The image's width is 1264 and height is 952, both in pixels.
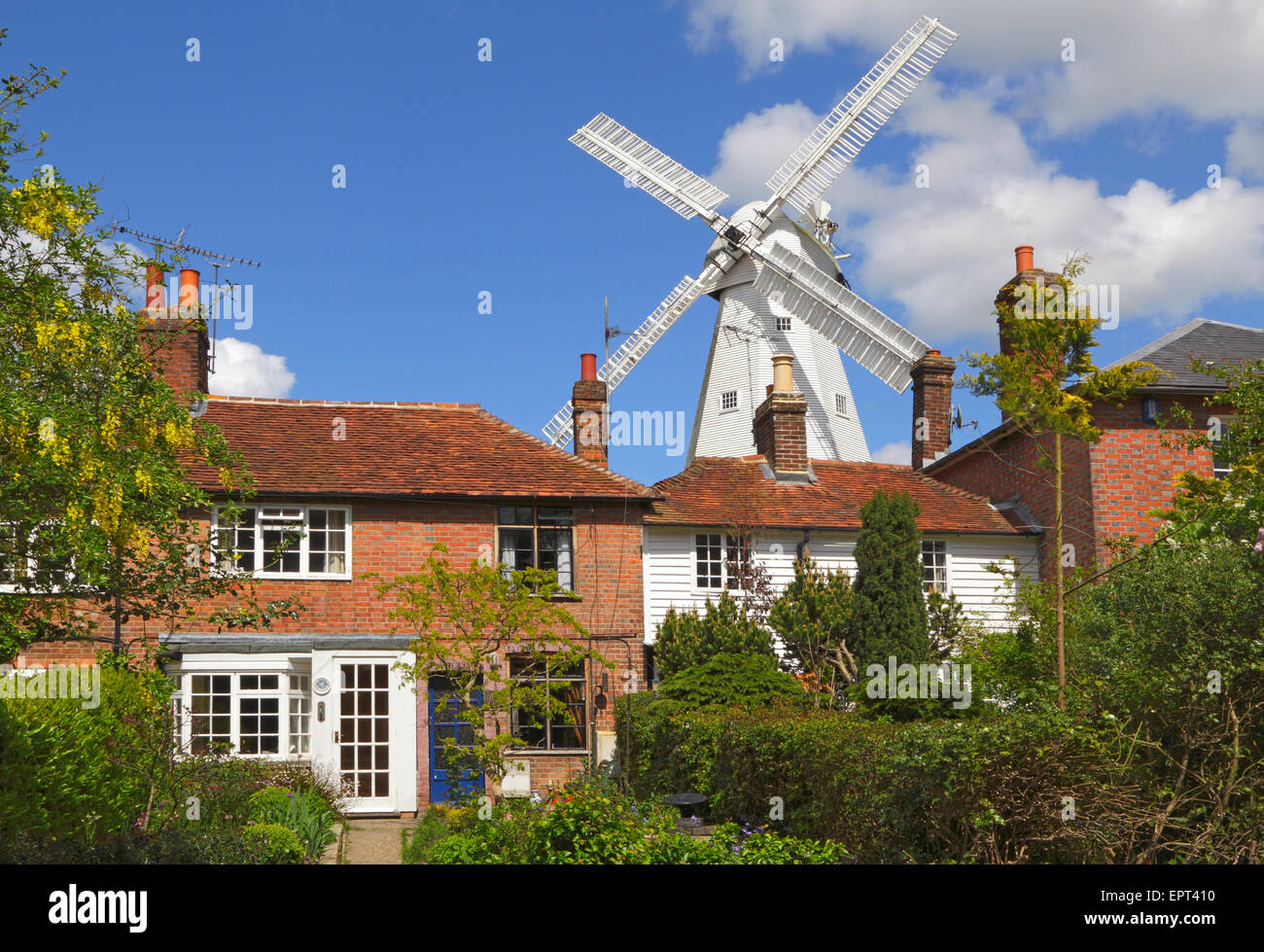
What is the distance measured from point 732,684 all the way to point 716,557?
18.3 ft

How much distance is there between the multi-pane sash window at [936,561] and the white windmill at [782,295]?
309 inches

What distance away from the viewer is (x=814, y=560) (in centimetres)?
2419

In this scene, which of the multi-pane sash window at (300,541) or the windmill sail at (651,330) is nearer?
the multi-pane sash window at (300,541)

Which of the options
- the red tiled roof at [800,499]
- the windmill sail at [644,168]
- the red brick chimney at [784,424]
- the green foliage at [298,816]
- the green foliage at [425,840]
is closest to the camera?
the green foliage at [425,840]

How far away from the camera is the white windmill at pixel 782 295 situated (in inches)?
1305

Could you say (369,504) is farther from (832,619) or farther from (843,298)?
(843,298)

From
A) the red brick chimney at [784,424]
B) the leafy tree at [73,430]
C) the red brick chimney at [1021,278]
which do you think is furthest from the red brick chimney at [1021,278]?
the leafy tree at [73,430]

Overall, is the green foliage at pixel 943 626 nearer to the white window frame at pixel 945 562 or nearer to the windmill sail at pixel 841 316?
the white window frame at pixel 945 562

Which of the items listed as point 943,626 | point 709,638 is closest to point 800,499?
point 943,626

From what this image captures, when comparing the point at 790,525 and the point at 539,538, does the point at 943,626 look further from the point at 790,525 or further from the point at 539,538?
the point at 539,538

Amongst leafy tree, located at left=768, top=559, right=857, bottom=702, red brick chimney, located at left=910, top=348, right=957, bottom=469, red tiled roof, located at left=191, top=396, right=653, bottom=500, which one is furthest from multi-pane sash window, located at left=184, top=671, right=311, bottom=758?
red brick chimney, located at left=910, top=348, right=957, bottom=469

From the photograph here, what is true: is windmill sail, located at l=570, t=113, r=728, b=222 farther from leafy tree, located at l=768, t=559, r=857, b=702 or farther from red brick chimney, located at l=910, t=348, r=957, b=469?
leafy tree, located at l=768, t=559, r=857, b=702
